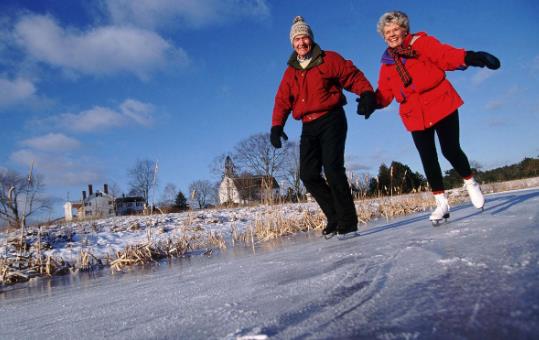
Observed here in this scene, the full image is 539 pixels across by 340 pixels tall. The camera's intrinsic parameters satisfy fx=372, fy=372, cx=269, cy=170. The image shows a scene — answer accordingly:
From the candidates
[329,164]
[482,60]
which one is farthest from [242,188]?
[482,60]

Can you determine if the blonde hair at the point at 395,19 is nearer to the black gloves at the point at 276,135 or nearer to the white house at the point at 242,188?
the black gloves at the point at 276,135

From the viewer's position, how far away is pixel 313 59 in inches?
136

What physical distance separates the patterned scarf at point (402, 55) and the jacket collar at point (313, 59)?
0.64 m

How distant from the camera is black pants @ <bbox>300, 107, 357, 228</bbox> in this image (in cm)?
330

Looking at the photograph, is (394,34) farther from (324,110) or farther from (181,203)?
(181,203)

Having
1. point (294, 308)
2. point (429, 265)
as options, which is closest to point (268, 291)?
point (294, 308)

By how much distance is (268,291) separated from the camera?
1210 millimetres

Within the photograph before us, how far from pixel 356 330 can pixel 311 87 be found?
294 cm

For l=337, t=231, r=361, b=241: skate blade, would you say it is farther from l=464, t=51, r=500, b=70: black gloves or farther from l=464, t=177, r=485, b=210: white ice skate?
l=464, t=51, r=500, b=70: black gloves

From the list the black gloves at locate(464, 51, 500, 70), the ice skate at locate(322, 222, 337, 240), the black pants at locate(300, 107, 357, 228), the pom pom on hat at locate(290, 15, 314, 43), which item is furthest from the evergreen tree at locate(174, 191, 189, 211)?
the black gloves at locate(464, 51, 500, 70)

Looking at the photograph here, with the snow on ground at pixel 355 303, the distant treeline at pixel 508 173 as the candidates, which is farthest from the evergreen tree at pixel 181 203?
the distant treeline at pixel 508 173

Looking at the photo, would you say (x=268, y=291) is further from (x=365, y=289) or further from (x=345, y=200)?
(x=345, y=200)

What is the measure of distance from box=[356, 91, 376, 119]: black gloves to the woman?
25 centimetres

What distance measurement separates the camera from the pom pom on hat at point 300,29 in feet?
11.5
